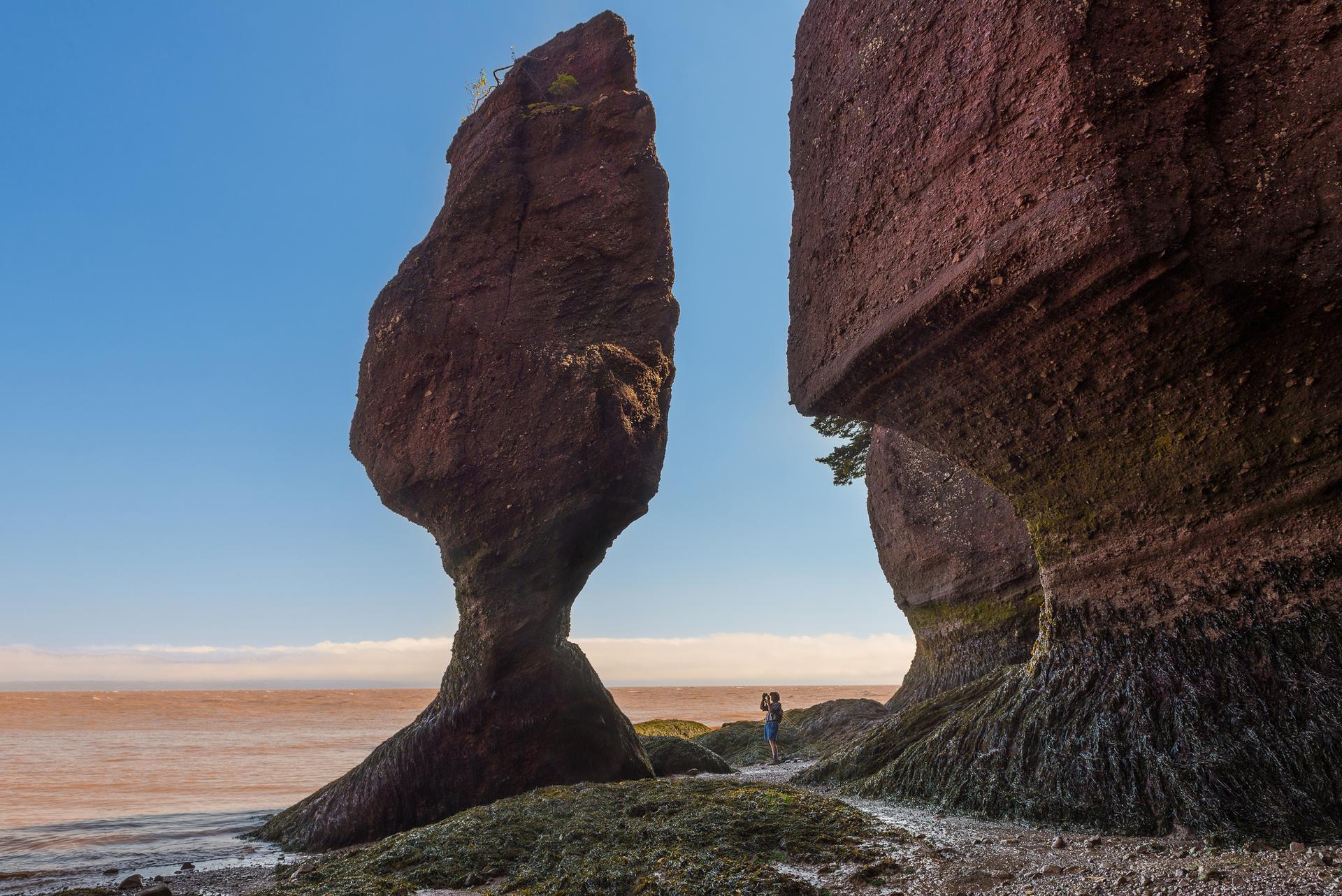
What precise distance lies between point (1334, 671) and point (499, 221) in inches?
433

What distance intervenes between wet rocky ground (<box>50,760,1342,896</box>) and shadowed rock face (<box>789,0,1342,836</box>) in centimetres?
53

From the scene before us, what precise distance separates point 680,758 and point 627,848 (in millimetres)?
8204

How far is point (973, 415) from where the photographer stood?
6.73 m

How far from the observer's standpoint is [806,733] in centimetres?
1716

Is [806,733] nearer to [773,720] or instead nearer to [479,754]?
[773,720]

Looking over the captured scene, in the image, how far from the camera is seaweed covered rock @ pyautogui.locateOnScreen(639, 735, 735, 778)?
12799mm

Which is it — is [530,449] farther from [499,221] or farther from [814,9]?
[814,9]

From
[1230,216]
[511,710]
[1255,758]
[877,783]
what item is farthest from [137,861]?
[1230,216]

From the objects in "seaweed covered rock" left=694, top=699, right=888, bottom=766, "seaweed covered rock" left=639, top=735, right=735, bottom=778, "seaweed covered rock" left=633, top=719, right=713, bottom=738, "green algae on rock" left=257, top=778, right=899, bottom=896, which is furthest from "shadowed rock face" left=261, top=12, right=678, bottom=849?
"seaweed covered rock" left=633, top=719, right=713, bottom=738

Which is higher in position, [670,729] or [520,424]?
[520,424]

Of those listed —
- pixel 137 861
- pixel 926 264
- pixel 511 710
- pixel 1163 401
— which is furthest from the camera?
pixel 511 710

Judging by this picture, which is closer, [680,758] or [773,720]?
[680,758]

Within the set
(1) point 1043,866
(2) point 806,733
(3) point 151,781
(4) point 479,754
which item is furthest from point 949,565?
(3) point 151,781

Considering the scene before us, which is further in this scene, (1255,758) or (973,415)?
(973,415)
